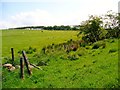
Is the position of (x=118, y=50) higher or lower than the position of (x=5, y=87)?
higher

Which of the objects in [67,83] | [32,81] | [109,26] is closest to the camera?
[67,83]

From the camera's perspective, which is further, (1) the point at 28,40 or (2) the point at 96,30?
(1) the point at 28,40

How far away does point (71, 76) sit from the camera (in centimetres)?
2020

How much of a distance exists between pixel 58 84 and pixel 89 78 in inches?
89.5

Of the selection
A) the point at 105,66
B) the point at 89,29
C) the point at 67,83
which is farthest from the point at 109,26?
the point at 67,83

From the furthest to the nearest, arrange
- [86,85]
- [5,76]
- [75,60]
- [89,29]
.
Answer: [89,29] → [75,60] → [5,76] → [86,85]

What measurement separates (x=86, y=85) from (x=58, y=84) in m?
2.05

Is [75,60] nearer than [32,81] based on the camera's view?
No

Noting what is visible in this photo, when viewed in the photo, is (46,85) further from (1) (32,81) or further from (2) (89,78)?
(2) (89,78)

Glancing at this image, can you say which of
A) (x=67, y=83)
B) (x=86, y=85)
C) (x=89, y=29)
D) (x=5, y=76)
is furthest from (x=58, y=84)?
(x=89, y=29)

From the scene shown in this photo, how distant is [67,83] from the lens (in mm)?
18375

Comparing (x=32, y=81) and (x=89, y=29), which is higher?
(x=89, y=29)

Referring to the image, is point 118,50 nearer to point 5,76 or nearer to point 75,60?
point 75,60

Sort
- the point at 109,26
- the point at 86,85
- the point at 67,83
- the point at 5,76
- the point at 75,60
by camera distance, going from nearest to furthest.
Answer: the point at 86,85
the point at 67,83
the point at 5,76
the point at 75,60
the point at 109,26
